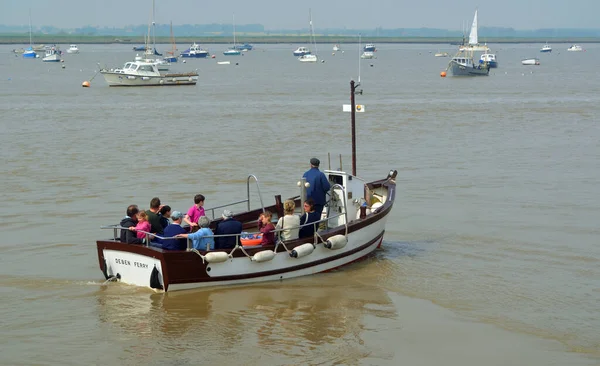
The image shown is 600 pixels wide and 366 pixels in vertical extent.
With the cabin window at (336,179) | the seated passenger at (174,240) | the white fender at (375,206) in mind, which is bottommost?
the white fender at (375,206)

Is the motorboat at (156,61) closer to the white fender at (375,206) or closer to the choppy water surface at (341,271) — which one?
the choppy water surface at (341,271)

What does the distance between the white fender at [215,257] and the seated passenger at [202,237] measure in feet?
0.55

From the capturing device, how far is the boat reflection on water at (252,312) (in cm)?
1229

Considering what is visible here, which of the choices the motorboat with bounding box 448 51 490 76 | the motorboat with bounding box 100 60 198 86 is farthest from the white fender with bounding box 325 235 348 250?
the motorboat with bounding box 448 51 490 76

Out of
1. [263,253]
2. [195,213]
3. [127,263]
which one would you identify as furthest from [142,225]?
[263,253]

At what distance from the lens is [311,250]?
14.4m

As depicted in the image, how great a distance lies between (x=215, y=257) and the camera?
13422mm

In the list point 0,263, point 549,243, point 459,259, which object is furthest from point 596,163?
point 0,263

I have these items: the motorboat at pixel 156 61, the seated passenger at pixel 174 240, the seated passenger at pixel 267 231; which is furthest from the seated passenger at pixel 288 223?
the motorboat at pixel 156 61

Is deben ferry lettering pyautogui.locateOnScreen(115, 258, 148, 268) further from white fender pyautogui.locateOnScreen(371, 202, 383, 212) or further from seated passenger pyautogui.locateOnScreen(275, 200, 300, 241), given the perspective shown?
white fender pyautogui.locateOnScreen(371, 202, 383, 212)

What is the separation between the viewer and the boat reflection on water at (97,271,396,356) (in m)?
12.3

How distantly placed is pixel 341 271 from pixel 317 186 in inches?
65.9

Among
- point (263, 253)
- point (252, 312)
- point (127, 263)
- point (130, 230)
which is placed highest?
point (130, 230)

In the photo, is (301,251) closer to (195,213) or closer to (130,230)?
(195,213)
